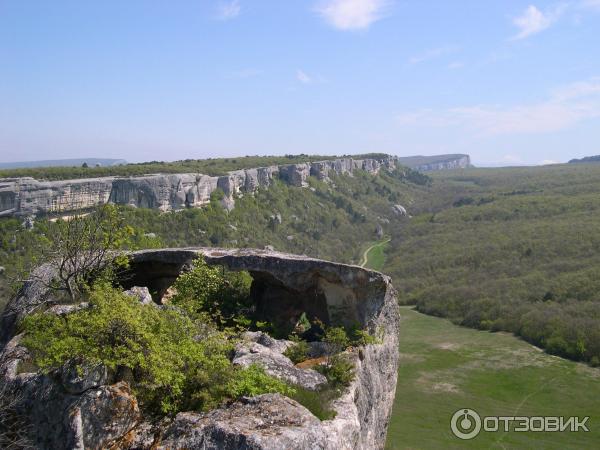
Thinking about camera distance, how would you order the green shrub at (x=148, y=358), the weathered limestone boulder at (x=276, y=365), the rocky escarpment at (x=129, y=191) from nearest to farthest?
the green shrub at (x=148, y=358) → the weathered limestone boulder at (x=276, y=365) → the rocky escarpment at (x=129, y=191)

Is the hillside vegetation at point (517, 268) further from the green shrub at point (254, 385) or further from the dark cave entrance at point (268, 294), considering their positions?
the green shrub at point (254, 385)

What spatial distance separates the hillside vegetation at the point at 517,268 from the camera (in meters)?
55.2

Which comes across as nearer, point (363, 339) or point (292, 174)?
point (363, 339)

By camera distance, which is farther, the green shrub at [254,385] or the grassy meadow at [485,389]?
the grassy meadow at [485,389]

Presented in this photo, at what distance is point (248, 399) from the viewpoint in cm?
915

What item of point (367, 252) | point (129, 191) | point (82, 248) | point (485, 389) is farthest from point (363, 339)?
point (367, 252)

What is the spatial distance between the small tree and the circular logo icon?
1007 inches

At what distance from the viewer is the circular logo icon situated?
33.5 meters

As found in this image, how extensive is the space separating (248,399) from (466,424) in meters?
32.2

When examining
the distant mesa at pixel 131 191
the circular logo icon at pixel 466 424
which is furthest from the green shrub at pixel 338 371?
the circular logo icon at pixel 466 424

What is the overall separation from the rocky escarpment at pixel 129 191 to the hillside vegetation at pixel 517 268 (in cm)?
3001

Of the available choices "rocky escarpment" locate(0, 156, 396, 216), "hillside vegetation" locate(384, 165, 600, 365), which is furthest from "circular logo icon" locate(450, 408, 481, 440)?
"rocky escarpment" locate(0, 156, 396, 216)

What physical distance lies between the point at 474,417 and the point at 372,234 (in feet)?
280

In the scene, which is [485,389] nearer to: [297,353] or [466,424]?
[466,424]
